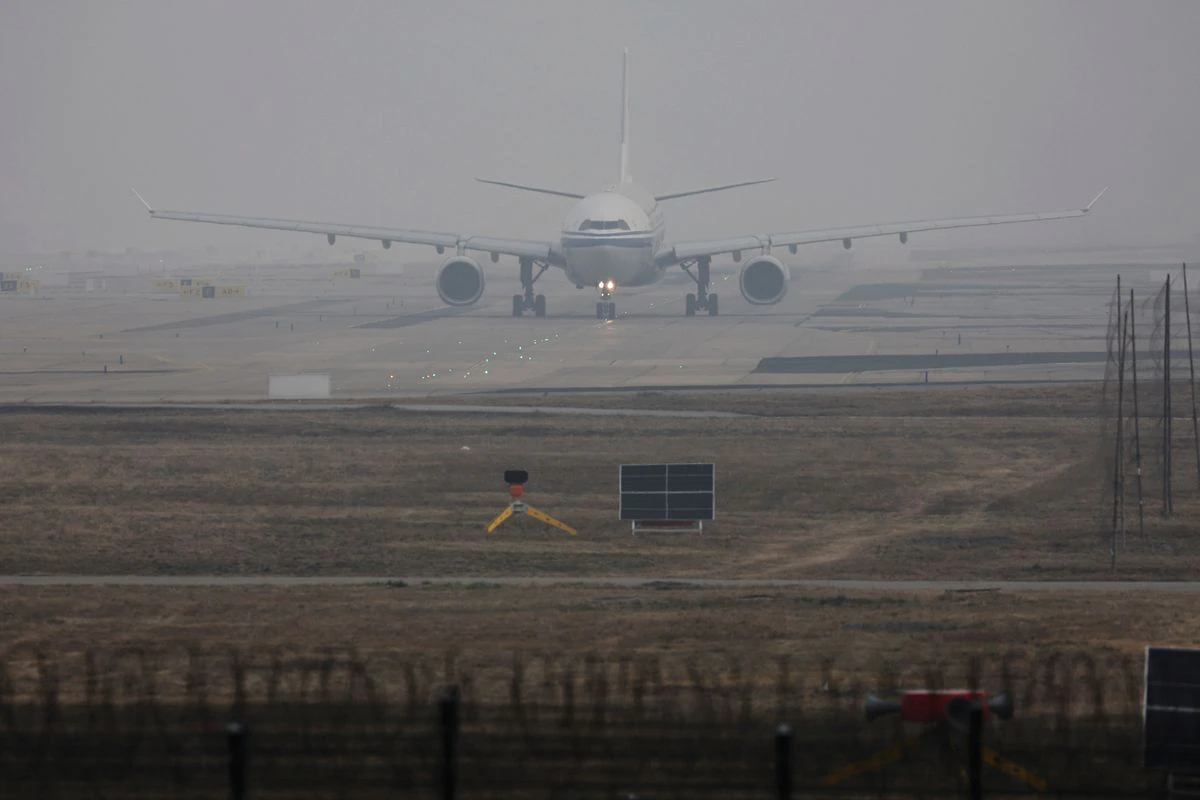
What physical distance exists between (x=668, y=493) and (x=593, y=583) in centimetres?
581

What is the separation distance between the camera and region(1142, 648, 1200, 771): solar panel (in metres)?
13.1

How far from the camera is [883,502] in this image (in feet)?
124

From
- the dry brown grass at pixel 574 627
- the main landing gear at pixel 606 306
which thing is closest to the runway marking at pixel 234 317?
the main landing gear at pixel 606 306

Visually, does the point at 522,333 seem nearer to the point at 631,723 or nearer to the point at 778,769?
the point at 631,723

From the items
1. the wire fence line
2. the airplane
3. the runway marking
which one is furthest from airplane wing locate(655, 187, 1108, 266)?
the wire fence line

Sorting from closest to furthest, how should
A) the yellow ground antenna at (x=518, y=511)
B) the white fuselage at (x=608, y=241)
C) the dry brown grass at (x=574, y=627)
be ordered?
the dry brown grass at (x=574, y=627) < the yellow ground antenna at (x=518, y=511) < the white fuselage at (x=608, y=241)

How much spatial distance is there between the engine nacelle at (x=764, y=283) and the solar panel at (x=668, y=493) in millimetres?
57813

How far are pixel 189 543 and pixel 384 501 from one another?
550 centimetres

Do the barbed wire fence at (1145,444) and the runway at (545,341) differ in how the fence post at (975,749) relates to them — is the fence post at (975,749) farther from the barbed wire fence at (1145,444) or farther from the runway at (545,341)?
the runway at (545,341)

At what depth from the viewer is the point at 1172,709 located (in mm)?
13180

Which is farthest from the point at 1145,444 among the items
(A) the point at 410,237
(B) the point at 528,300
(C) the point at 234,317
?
(C) the point at 234,317

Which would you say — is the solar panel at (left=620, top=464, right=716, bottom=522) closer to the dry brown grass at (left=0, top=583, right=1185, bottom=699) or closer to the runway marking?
the dry brown grass at (left=0, top=583, right=1185, bottom=699)

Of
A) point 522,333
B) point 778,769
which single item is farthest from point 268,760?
point 522,333

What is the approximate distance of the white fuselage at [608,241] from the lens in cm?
8800
